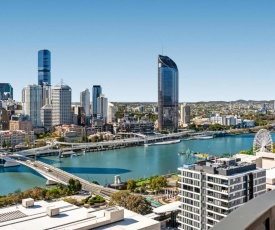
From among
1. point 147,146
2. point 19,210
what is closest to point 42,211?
point 19,210

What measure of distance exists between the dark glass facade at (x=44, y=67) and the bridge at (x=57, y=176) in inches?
674

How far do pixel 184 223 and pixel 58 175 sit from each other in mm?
3972

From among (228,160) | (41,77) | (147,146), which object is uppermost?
(41,77)

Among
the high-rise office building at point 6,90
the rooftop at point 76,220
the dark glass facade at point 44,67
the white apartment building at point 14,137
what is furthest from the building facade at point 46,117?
the rooftop at point 76,220

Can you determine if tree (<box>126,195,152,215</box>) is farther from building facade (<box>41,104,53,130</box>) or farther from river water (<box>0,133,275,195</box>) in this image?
building facade (<box>41,104,53,130</box>)

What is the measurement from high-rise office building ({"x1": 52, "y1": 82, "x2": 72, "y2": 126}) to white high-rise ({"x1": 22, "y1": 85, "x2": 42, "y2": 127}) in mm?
990

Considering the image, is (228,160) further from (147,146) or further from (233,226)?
(147,146)

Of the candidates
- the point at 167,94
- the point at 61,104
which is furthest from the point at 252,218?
the point at 167,94

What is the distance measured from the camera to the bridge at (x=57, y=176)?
5715 mm

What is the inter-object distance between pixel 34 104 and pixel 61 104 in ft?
5.69

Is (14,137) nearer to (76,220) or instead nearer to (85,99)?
(76,220)

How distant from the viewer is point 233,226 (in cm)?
23

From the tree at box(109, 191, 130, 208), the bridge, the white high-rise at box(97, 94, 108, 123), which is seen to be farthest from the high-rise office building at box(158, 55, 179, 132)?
the tree at box(109, 191, 130, 208)

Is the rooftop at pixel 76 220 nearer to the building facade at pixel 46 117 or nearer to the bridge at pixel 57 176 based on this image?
the bridge at pixel 57 176
